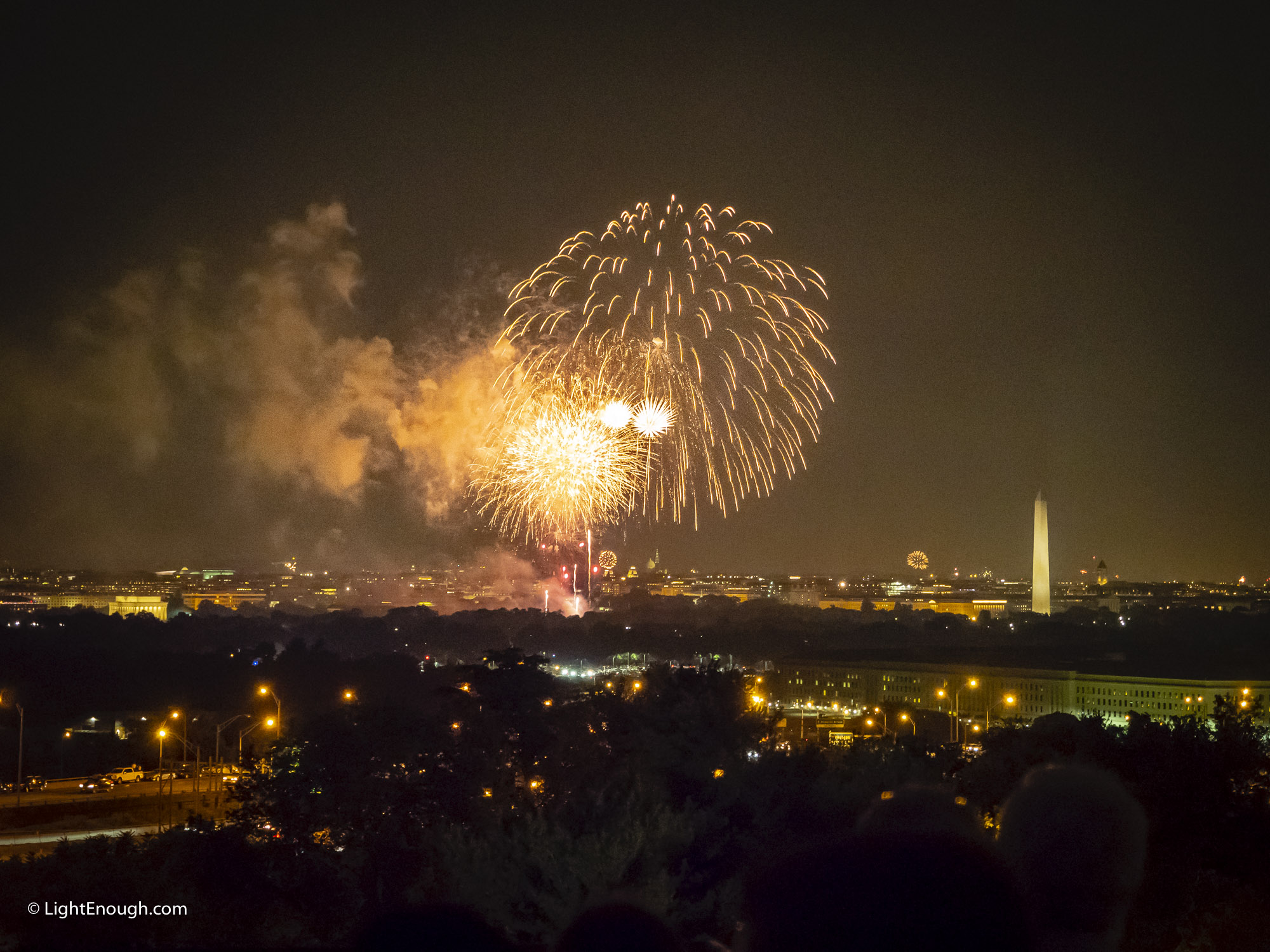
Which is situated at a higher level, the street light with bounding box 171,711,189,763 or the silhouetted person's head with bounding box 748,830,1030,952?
the silhouetted person's head with bounding box 748,830,1030,952

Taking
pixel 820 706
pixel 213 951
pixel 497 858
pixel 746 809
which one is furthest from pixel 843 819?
pixel 820 706

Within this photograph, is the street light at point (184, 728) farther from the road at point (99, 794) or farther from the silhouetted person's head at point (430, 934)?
the silhouetted person's head at point (430, 934)

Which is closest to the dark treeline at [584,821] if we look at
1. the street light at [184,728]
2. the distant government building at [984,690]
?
the street light at [184,728]

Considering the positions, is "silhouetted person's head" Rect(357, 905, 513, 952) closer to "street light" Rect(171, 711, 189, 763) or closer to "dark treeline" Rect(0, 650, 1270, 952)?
"dark treeline" Rect(0, 650, 1270, 952)

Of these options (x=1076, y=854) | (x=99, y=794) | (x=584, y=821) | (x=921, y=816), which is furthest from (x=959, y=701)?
(x=921, y=816)

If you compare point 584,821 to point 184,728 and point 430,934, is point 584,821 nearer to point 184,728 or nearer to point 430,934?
point 430,934

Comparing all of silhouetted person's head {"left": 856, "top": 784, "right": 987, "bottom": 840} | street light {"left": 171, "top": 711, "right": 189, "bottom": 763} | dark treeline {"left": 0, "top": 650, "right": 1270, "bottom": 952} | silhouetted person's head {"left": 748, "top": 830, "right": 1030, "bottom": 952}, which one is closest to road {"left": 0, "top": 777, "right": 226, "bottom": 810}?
street light {"left": 171, "top": 711, "right": 189, "bottom": 763}

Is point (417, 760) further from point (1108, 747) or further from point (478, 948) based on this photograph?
point (478, 948)
